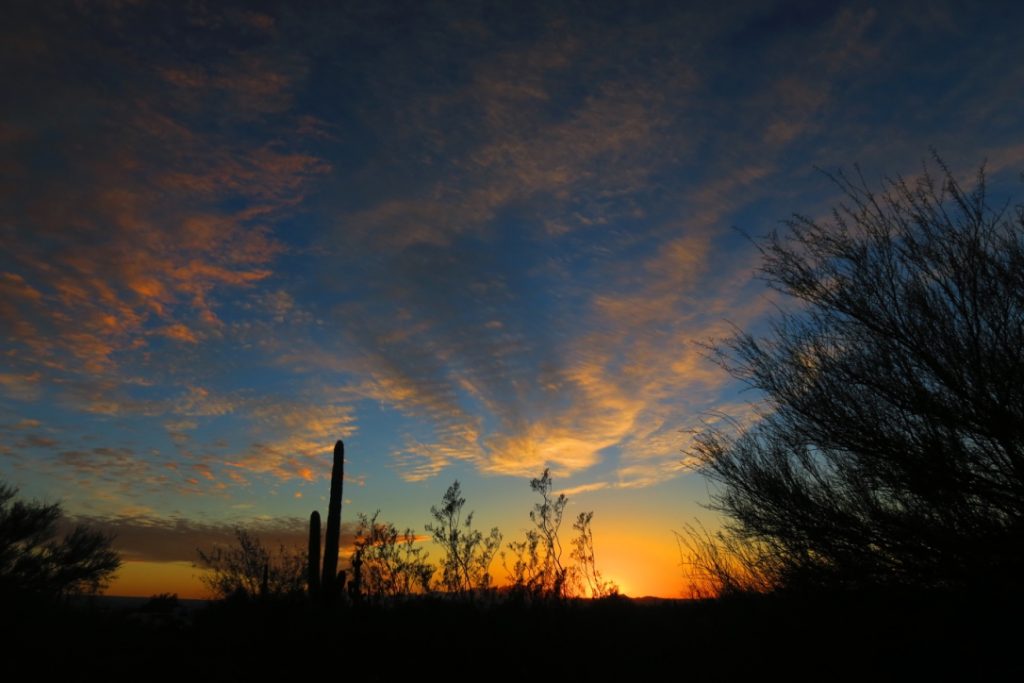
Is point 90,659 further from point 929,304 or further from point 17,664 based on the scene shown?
point 929,304

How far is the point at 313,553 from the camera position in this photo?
1467 centimetres

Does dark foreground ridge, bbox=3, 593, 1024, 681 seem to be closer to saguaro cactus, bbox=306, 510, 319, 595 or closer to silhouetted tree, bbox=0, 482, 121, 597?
saguaro cactus, bbox=306, 510, 319, 595

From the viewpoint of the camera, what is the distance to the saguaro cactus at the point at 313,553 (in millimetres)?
14266

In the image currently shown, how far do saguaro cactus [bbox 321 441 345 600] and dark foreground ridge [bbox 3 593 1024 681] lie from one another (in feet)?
11.9

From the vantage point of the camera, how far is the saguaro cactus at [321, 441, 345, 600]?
12945 mm

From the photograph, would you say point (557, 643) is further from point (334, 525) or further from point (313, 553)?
point (313, 553)

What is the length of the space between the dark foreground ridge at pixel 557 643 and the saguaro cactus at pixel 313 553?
502 centimetres

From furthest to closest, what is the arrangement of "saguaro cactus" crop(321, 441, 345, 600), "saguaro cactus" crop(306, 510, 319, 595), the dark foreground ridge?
"saguaro cactus" crop(306, 510, 319, 595) → "saguaro cactus" crop(321, 441, 345, 600) → the dark foreground ridge

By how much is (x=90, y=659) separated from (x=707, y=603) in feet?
29.8

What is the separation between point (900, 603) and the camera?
21.1 feet

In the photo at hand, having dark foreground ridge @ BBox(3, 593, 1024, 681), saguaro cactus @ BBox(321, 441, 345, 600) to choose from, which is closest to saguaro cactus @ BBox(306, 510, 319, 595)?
saguaro cactus @ BBox(321, 441, 345, 600)

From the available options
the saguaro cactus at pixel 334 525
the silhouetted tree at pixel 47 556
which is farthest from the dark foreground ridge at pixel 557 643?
the silhouetted tree at pixel 47 556

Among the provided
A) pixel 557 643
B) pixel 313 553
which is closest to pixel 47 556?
pixel 313 553

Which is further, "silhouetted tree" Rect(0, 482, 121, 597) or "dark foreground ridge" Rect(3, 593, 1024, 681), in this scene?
"silhouetted tree" Rect(0, 482, 121, 597)
